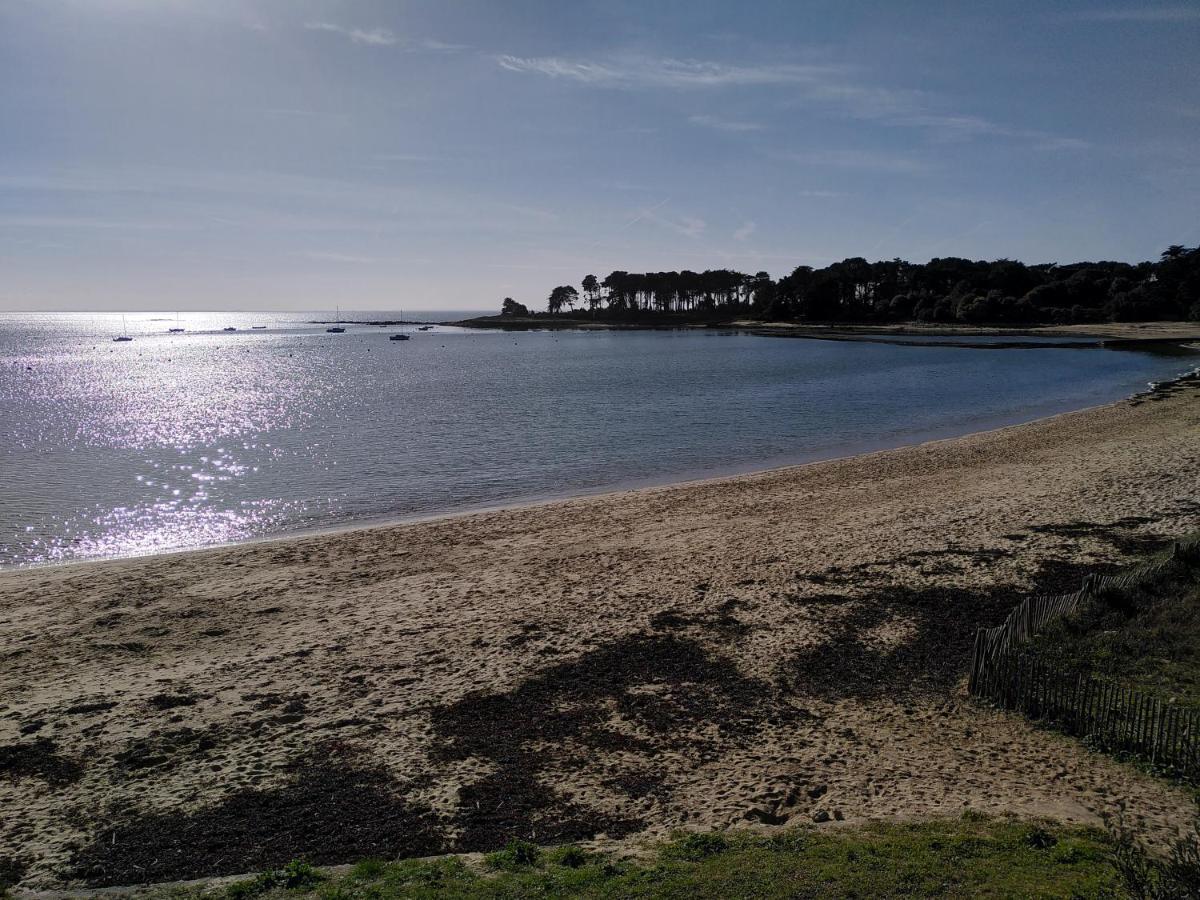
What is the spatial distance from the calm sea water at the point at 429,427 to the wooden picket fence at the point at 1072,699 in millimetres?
19066

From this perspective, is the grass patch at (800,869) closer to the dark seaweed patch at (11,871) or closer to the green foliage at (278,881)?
the green foliage at (278,881)

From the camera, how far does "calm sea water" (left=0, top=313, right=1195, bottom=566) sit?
2755 cm

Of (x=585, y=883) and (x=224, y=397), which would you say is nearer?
(x=585, y=883)

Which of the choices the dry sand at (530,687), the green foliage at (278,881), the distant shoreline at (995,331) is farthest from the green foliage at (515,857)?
the distant shoreline at (995,331)

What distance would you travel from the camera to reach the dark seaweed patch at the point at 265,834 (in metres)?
8.05

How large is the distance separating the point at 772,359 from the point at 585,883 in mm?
96861

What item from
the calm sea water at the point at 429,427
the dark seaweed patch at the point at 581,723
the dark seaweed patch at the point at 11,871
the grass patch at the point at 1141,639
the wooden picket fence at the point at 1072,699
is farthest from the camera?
the calm sea water at the point at 429,427

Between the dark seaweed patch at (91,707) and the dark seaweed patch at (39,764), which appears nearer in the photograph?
the dark seaweed patch at (39,764)

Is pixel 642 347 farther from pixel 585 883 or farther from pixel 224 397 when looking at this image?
pixel 585 883

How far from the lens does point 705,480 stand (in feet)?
101

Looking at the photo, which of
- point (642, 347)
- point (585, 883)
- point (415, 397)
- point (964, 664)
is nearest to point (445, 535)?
point (964, 664)

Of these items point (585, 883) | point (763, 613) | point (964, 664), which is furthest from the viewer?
point (763, 613)

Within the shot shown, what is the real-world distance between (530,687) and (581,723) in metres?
1.48

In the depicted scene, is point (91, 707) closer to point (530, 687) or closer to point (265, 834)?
point (265, 834)
